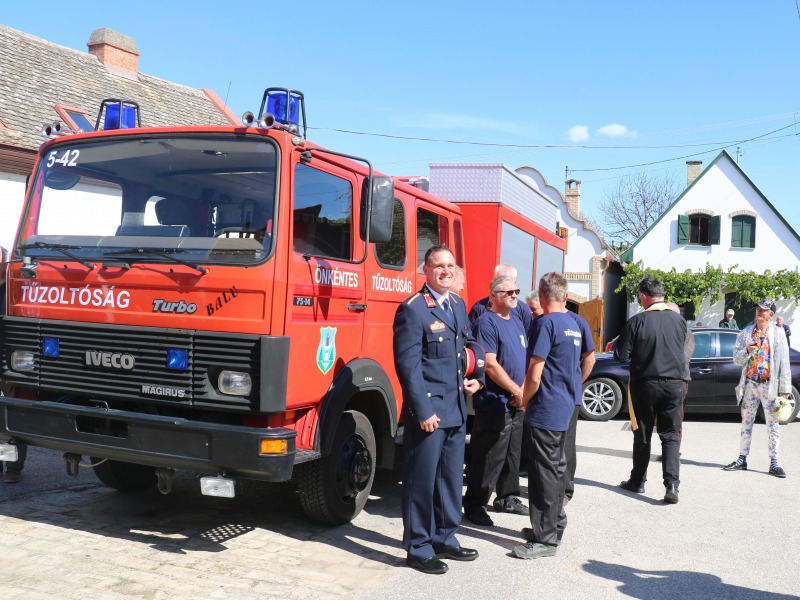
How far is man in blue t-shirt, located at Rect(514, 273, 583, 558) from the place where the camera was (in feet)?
16.9

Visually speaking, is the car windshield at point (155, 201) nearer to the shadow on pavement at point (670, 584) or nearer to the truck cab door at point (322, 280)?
the truck cab door at point (322, 280)

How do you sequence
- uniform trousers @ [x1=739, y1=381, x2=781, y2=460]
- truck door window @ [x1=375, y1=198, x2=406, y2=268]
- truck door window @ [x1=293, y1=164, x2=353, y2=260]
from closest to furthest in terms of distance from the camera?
truck door window @ [x1=293, y1=164, x2=353, y2=260], truck door window @ [x1=375, y1=198, x2=406, y2=268], uniform trousers @ [x1=739, y1=381, x2=781, y2=460]

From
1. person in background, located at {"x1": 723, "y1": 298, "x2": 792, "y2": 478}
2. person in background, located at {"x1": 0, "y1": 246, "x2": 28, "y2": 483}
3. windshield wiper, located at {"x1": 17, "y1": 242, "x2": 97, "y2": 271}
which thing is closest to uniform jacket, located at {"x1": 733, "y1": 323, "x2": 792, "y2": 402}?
person in background, located at {"x1": 723, "y1": 298, "x2": 792, "y2": 478}

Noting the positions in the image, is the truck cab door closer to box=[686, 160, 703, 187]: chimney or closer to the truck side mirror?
the truck side mirror

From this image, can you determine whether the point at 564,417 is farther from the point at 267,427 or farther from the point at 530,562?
the point at 267,427

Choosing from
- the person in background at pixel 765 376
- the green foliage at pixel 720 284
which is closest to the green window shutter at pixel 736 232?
the green foliage at pixel 720 284

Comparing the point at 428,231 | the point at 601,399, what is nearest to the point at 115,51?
the point at 601,399

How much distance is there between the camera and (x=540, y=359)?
520cm

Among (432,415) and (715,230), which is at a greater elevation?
(715,230)

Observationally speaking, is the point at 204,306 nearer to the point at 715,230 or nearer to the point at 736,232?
the point at 715,230

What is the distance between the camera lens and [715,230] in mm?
28469

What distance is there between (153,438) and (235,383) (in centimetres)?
58

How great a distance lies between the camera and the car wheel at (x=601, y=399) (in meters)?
11.9

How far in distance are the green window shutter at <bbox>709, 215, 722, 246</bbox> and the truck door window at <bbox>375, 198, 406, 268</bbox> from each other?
24905 millimetres
